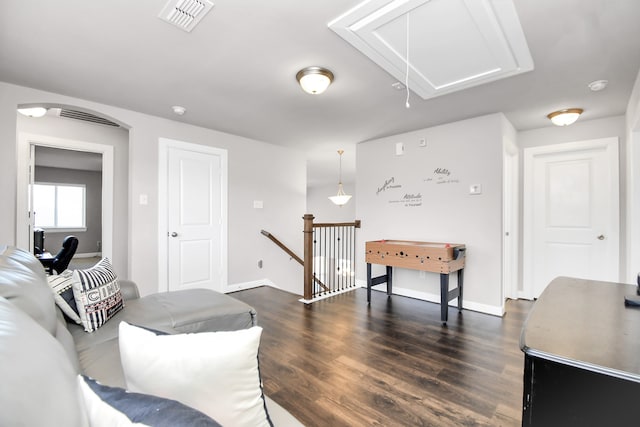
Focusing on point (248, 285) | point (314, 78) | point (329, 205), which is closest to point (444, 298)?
point (314, 78)

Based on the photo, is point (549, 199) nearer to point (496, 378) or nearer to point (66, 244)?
point (496, 378)

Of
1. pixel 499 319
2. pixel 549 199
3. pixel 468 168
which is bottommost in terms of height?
pixel 499 319

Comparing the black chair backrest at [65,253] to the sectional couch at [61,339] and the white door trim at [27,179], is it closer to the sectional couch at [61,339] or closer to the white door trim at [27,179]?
the white door trim at [27,179]

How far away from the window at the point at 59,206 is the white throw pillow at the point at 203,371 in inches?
357

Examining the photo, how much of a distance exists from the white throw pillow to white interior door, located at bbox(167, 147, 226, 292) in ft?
11.0

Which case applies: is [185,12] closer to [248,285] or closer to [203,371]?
[203,371]

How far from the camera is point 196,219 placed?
4012 millimetres

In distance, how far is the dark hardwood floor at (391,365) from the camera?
67.2 inches

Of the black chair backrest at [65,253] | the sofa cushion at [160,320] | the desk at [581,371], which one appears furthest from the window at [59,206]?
the desk at [581,371]

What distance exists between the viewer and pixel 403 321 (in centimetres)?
315

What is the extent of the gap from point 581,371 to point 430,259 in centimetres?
255

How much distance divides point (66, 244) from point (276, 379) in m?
4.04

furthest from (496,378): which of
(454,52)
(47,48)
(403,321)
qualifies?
(47,48)

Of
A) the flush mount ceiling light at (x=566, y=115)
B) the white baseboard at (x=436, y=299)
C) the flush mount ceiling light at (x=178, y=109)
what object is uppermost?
the flush mount ceiling light at (x=178, y=109)
